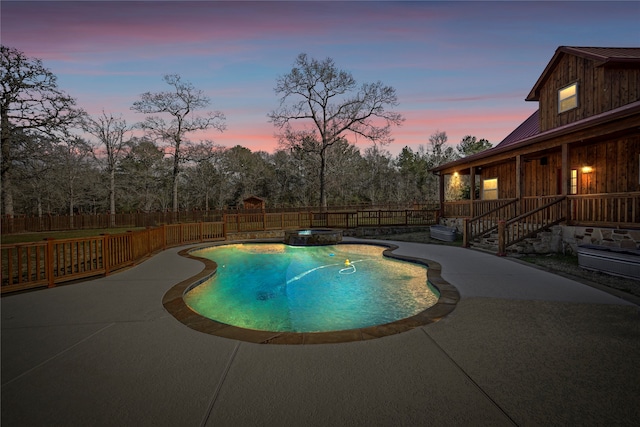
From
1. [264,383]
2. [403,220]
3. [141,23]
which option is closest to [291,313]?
[264,383]

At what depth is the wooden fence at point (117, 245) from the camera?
6082 millimetres

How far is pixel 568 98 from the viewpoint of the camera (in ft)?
40.5

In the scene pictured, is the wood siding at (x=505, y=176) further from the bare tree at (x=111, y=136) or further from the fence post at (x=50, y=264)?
the bare tree at (x=111, y=136)

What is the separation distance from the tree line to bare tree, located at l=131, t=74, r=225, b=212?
0.31ft

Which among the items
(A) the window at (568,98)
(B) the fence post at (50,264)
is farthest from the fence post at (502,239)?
(B) the fence post at (50,264)

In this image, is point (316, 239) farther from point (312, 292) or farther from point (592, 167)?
point (592, 167)

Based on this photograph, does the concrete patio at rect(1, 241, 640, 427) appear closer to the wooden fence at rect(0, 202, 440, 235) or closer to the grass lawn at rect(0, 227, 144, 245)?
the grass lawn at rect(0, 227, 144, 245)

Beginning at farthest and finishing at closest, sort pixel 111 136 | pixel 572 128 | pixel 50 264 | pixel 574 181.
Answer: pixel 111 136, pixel 574 181, pixel 572 128, pixel 50 264

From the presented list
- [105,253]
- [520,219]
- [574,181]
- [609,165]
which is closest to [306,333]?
[105,253]

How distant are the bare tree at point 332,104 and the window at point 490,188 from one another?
1282cm

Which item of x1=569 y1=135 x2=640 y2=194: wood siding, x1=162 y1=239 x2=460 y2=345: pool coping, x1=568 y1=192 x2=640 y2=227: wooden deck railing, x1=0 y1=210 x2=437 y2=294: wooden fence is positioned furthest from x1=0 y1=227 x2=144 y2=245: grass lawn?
x1=569 y1=135 x2=640 y2=194: wood siding

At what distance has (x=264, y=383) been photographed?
2605 millimetres

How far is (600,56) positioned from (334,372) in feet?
47.6

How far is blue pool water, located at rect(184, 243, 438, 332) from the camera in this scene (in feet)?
17.9
